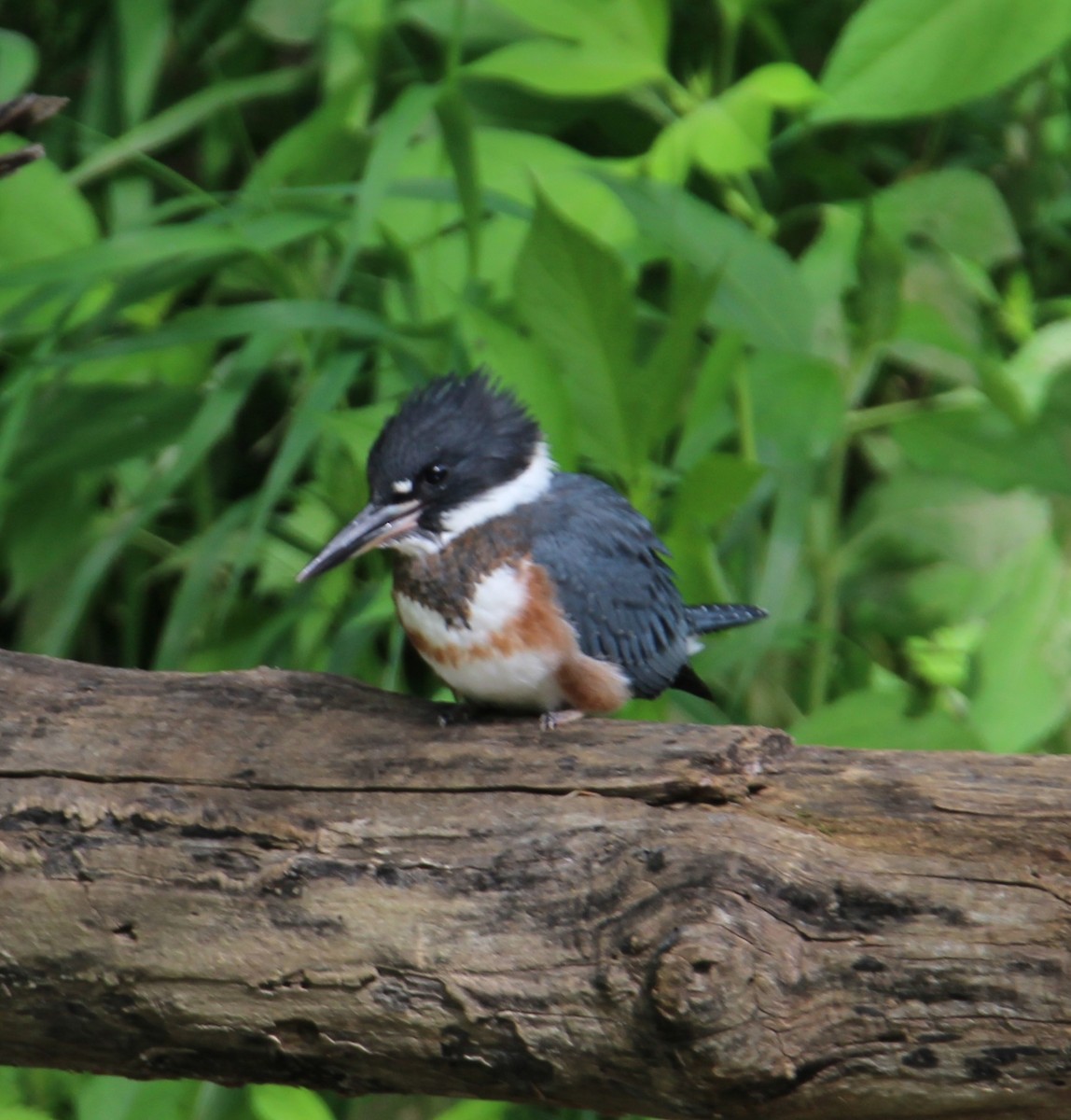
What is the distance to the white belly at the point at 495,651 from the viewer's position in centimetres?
145

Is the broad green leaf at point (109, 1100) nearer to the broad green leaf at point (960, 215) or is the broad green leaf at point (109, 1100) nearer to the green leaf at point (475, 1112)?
the green leaf at point (475, 1112)

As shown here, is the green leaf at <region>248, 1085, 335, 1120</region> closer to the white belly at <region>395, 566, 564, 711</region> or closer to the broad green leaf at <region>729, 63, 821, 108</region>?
the white belly at <region>395, 566, 564, 711</region>

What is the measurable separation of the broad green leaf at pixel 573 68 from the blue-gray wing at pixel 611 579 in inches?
32.6

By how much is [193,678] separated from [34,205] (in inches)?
44.5

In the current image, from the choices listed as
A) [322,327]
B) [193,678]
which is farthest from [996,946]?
[322,327]

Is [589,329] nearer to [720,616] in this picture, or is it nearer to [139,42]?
[720,616]

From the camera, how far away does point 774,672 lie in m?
2.21

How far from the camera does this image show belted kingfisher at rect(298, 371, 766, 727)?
1457 mm

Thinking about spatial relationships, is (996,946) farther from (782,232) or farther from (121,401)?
(782,232)

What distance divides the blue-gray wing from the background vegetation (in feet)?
0.63

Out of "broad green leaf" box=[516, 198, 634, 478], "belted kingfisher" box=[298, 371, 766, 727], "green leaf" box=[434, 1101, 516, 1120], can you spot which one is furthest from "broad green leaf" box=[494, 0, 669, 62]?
"green leaf" box=[434, 1101, 516, 1120]

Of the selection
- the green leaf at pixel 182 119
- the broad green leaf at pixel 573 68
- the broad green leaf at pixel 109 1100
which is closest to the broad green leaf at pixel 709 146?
the broad green leaf at pixel 573 68

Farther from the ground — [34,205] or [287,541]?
[34,205]

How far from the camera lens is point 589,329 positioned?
1.77 metres
